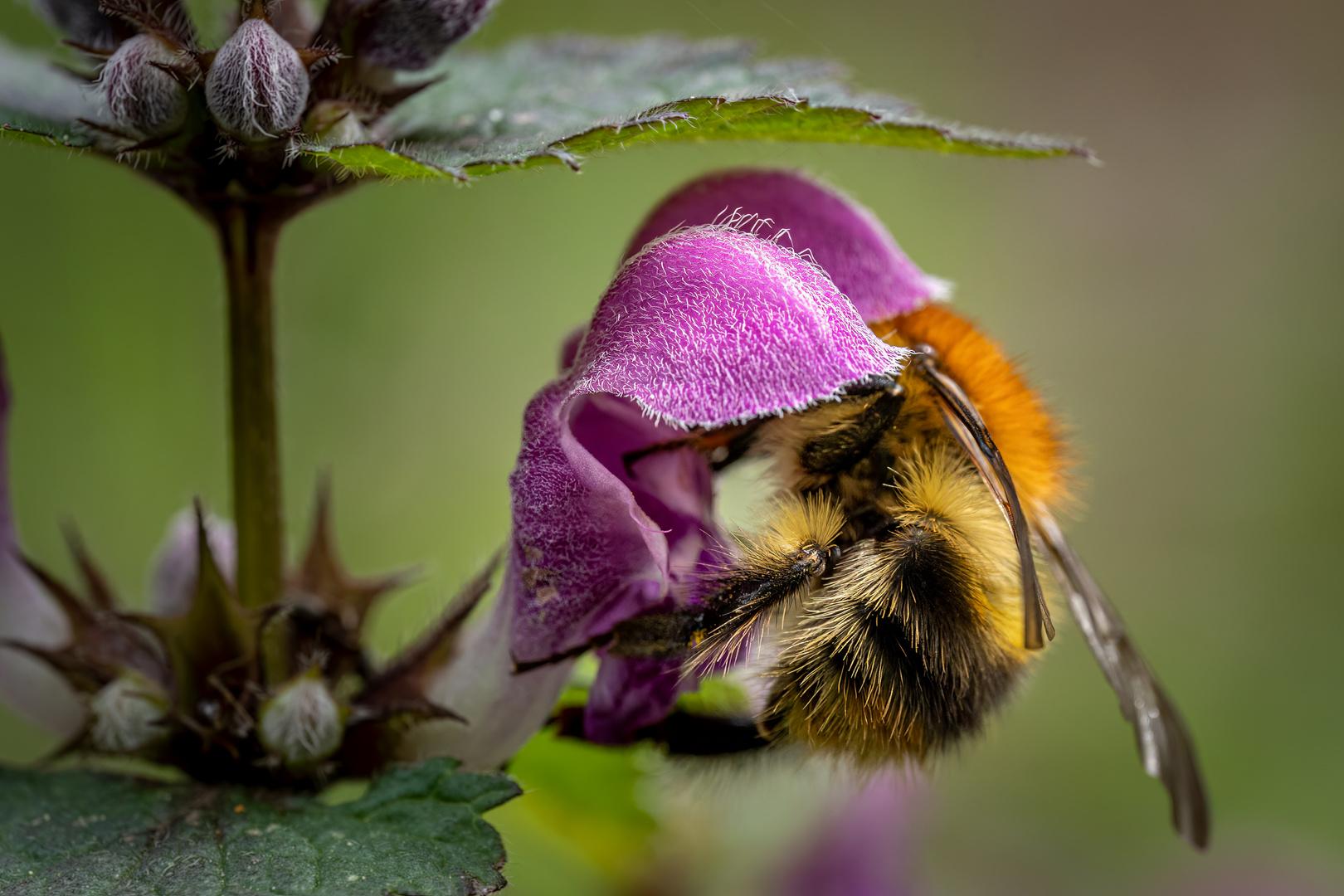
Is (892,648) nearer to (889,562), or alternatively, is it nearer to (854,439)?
(889,562)

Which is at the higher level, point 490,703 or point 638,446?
point 638,446

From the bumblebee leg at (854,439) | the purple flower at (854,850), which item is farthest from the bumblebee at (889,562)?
the purple flower at (854,850)

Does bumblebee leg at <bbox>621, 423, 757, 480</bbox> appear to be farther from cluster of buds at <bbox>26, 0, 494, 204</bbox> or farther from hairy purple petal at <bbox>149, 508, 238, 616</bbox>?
hairy purple petal at <bbox>149, 508, 238, 616</bbox>

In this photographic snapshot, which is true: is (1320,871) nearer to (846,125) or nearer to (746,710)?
(746,710)

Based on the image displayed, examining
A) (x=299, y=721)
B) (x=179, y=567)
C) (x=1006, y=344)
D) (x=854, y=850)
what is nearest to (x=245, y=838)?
(x=299, y=721)

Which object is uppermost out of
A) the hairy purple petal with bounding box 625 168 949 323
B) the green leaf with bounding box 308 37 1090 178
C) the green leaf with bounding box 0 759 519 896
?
the green leaf with bounding box 308 37 1090 178

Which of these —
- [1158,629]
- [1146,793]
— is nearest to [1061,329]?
[1158,629]

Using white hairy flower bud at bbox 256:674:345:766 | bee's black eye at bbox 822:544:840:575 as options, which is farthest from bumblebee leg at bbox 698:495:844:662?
white hairy flower bud at bbox 256:674:345:766
